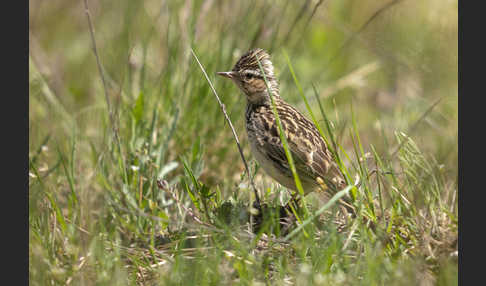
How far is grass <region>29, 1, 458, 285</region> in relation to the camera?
14.0 ft

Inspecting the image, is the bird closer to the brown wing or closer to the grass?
the brown wing

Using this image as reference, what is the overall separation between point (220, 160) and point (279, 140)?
4.46 feet

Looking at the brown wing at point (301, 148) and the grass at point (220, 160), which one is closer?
the grass at point (220, 160)

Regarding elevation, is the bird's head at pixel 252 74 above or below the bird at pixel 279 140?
above

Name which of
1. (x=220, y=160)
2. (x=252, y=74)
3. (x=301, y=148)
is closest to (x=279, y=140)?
(x=301, y=148)

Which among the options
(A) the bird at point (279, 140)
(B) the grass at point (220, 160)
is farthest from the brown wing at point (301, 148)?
(B) the grass at point (220, 160)

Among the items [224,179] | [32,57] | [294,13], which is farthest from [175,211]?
[32,57]

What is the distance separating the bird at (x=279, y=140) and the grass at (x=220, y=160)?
20 centimetres

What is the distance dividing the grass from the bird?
202mm

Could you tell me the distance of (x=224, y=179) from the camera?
658 centimetres

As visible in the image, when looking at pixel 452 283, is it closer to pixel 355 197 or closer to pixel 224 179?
pixel 355 197

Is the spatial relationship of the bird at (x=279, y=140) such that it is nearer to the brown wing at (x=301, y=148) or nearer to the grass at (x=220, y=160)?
the brown wing at (x=301, y=148)

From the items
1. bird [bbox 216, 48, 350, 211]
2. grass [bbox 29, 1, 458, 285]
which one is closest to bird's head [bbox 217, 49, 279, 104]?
bird [bbox 216, 48, 350, 211]

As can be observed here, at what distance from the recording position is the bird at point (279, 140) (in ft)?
17.1
